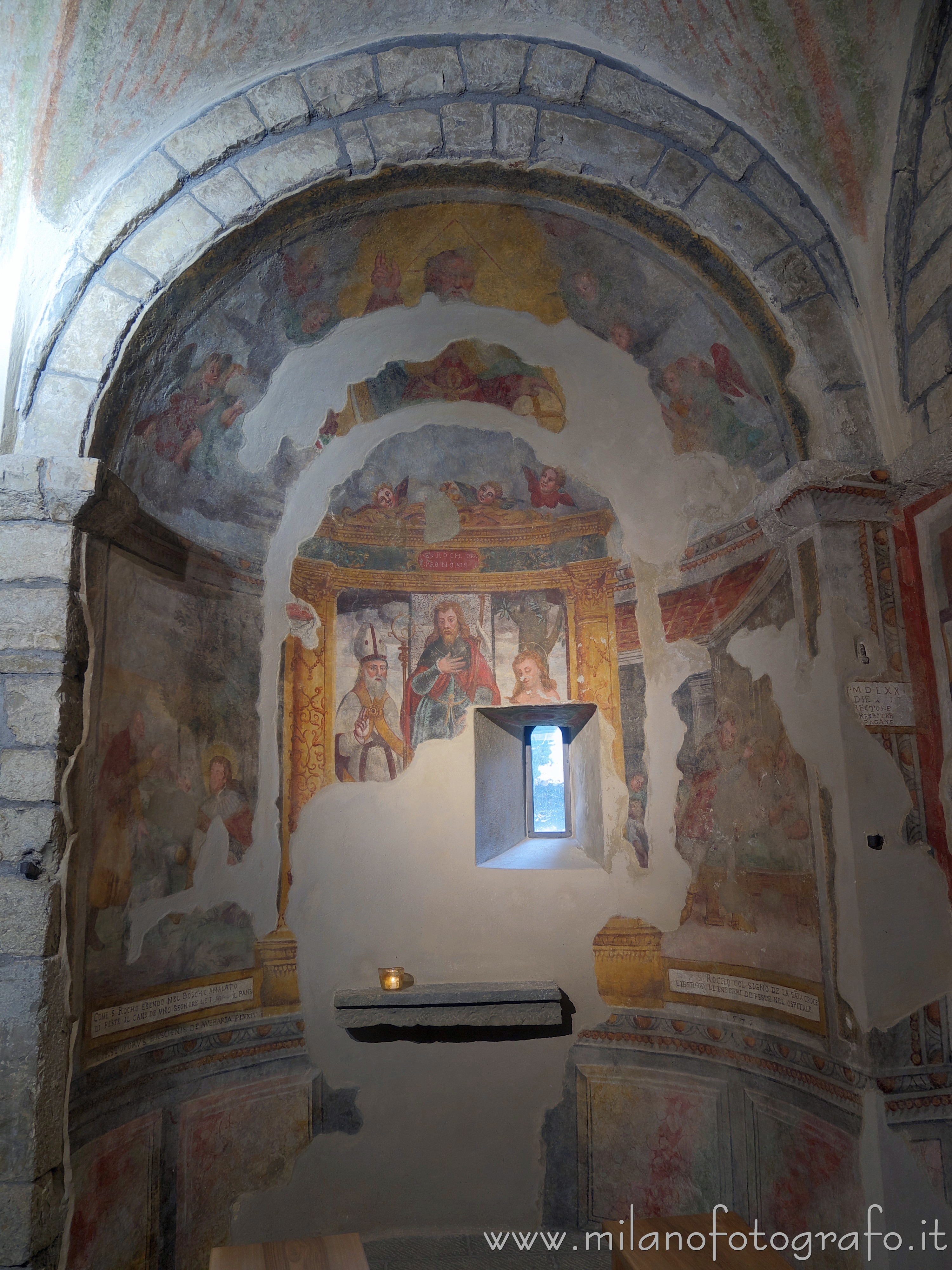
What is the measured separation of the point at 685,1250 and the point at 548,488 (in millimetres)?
4555

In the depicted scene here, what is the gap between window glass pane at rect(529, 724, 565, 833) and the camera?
21.8ft

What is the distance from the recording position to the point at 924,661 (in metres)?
4.38

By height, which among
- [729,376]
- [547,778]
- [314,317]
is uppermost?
[314,317]

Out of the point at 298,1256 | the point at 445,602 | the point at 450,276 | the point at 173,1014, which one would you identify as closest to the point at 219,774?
the point at 173,1014

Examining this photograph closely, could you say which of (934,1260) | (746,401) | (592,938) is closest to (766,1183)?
(934,1260)

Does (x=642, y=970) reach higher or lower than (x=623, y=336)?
lower

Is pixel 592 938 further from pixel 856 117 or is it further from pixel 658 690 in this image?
pixel 856 117

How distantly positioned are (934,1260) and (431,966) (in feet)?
10.1

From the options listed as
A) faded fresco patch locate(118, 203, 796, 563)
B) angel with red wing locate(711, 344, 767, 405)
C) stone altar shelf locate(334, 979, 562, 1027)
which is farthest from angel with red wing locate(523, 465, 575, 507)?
stone altar shelf locate(334, 979, 562, 1027)

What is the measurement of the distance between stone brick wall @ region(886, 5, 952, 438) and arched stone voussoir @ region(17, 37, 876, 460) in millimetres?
267

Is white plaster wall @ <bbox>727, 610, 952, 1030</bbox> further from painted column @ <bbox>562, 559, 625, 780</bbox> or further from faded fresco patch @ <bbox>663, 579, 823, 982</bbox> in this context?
painted column @ <bbox>562, 559, 625, 780</bbox>

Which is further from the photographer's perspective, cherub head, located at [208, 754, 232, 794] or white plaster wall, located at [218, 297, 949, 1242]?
white plaster wall, located at [218, 297, 949, 1242]

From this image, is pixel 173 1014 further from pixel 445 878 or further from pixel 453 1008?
pixel 445 878

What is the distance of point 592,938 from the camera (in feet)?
19.1
